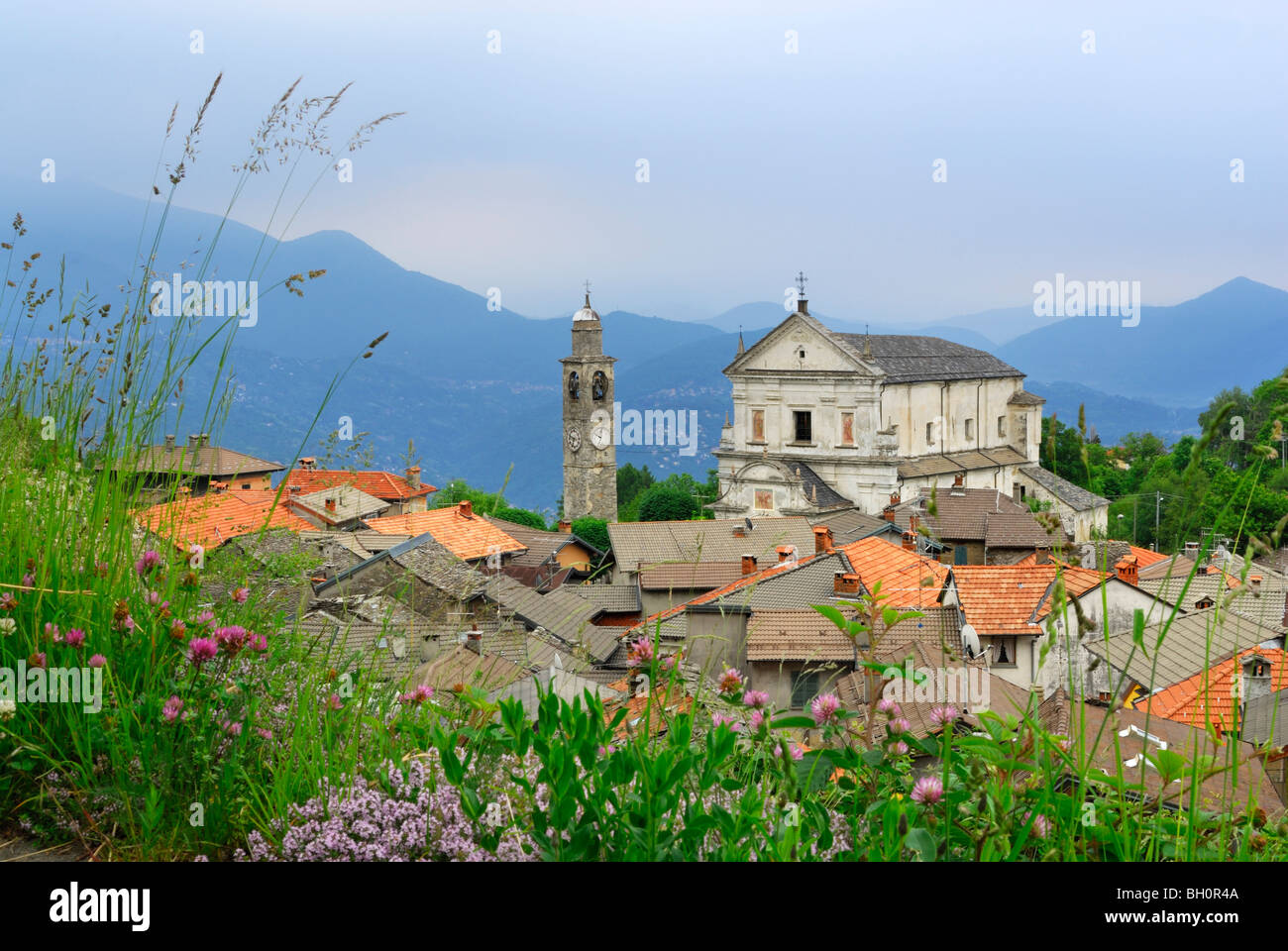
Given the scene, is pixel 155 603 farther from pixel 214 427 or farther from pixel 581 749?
pixel 581 749

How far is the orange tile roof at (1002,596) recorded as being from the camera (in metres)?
19.0

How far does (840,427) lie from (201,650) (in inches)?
1684

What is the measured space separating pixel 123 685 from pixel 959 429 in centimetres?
4884

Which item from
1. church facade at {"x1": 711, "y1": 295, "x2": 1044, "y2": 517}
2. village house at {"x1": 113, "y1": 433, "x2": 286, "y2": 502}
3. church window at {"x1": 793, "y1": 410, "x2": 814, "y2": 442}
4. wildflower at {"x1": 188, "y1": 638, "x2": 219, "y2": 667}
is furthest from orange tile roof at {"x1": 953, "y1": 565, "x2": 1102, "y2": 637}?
church window at {"x1": 793, "y1": 410, "x2": 814, "y2": 442}

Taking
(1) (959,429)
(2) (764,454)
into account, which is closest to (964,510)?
(2) (764,454)

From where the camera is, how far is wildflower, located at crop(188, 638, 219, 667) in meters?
2.47

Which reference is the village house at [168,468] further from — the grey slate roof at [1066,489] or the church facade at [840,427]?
the grey slate roof at [1066,489]

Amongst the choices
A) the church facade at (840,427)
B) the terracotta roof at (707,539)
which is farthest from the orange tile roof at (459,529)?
the church facade at (840,427)

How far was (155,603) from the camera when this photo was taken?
2705 mm

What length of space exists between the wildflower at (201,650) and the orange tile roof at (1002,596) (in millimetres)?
16771

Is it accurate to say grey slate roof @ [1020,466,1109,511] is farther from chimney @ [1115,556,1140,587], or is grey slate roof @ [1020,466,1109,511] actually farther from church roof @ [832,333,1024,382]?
chimney @ [1115,556,1140,587]

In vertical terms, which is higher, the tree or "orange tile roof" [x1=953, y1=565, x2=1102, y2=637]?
the tree

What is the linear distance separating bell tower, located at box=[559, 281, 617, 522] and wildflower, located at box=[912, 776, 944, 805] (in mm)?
57537

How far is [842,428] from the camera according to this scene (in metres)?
44.4
